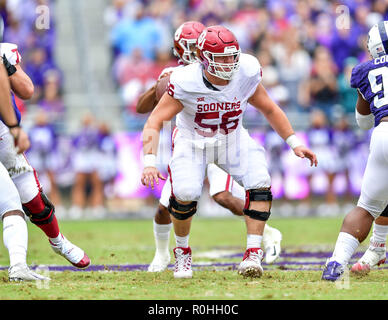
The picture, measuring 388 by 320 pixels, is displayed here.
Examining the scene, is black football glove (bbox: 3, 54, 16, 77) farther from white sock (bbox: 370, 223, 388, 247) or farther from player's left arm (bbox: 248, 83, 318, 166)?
white sock (bbox: 370, 223, 388, 247)

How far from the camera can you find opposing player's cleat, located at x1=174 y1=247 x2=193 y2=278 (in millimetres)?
5324

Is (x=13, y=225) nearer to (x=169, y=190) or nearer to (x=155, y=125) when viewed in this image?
(x=155, y=125)

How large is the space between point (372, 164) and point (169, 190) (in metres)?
1.86

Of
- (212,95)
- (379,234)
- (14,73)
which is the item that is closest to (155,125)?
(212,95)

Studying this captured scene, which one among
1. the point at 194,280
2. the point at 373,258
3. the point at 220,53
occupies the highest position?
the point at 220,53

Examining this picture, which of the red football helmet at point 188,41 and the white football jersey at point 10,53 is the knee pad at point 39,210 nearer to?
the white football jersey at point 10,53

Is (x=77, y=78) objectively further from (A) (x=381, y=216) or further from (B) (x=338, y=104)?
(A) (x=381, y=216)

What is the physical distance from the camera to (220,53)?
197 inches

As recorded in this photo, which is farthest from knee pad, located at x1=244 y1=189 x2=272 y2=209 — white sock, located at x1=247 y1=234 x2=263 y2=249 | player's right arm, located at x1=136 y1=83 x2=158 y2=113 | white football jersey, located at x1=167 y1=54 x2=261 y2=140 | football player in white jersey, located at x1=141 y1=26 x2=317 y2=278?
player's right arm, located at x1=136 y1=83 x2=158 y2=113

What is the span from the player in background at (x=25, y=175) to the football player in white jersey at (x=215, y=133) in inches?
33.4

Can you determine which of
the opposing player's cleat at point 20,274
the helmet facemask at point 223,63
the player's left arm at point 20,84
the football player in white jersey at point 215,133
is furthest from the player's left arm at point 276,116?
the opposing player's cleat at point 20,274

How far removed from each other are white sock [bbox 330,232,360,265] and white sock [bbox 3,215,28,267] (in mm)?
2074

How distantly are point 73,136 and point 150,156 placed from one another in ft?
28.2

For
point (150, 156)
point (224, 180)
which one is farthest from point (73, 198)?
point (150, 156)
